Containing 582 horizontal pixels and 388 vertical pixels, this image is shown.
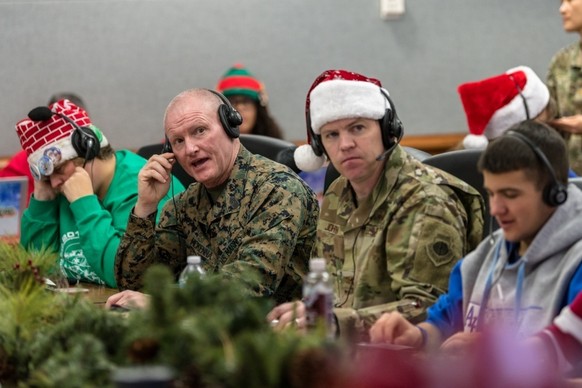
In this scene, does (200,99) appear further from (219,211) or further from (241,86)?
(241,86)

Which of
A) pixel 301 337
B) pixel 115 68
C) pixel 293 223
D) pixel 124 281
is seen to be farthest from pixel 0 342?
pixel 115 68

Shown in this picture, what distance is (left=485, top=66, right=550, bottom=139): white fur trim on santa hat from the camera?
3.11 meters

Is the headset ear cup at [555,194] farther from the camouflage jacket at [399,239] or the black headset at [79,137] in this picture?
the black headset at [79,137]

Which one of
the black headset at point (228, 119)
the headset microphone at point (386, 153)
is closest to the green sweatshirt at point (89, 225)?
the black headset at point (228, 119)

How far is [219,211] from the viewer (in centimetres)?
284

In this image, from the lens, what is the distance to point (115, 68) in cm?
560

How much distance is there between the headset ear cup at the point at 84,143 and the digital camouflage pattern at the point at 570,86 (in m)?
1.82

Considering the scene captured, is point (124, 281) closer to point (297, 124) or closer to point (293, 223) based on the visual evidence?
point (293, 223)

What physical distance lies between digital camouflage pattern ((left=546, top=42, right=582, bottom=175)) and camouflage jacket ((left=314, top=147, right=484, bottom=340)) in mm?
1812

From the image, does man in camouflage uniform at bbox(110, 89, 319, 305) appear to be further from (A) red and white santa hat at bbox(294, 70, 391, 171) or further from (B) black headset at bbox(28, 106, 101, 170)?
(B) black headset at bbox(28, 106, 101, 170)

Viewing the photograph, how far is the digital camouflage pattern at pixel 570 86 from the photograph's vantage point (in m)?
4.07

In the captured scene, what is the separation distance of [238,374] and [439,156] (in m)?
1.69

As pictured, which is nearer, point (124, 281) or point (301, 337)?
point (301, 337)

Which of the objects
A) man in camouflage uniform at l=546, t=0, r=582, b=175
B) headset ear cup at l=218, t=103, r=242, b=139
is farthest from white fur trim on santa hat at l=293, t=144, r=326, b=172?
man in camouflage uniform at l=546, t=0, r=582, b=175
